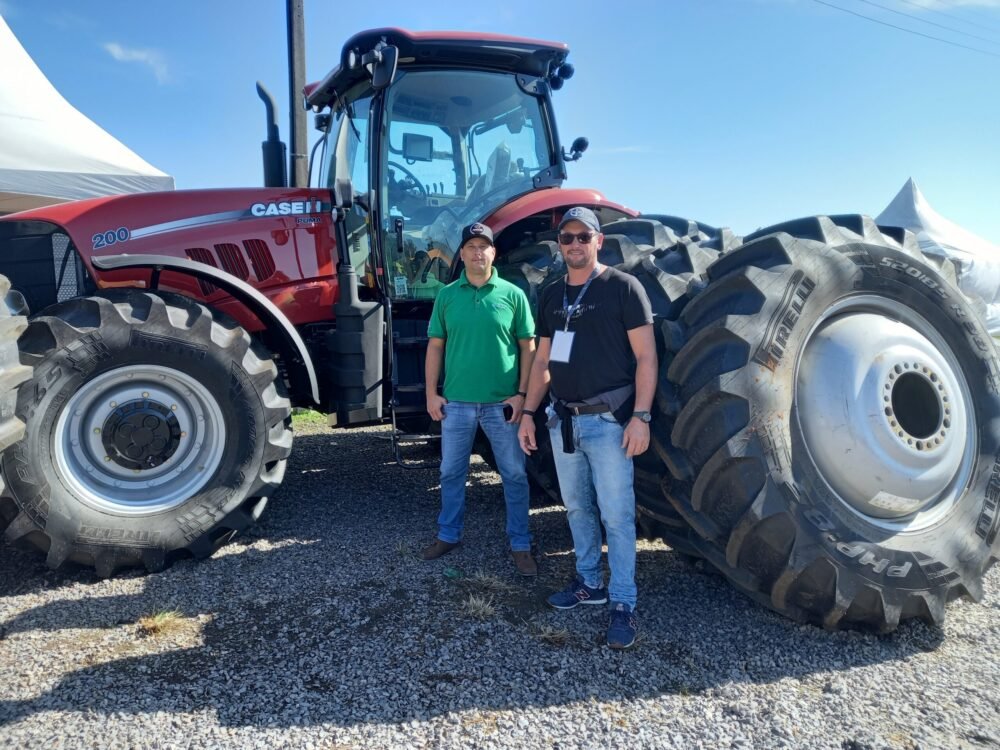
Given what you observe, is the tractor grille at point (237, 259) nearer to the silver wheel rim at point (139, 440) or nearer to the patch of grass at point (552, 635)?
the silver wheel rim at point (139, 440)

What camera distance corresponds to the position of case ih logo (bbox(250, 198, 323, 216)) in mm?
4031

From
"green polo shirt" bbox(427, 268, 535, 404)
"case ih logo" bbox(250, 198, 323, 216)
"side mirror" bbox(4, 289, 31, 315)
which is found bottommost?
"green polo shirt" bbox(427, 268, 535, 404)

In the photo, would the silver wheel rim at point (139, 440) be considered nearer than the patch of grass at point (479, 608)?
No

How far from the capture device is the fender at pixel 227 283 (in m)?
3.48

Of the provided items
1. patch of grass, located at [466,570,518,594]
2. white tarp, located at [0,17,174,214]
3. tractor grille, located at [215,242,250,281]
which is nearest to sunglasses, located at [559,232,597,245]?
patch of grass, located at [466,570,518,594]

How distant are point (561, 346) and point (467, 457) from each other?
0.97 meters

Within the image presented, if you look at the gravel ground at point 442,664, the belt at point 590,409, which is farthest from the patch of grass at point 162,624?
the belt at point 590,409

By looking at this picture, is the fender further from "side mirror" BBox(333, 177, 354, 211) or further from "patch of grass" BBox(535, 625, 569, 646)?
"patch of grass" BBox(535, 625, 569, 646)

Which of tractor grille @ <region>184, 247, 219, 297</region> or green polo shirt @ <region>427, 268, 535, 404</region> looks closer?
green polo shirt @ <region>427, 268, 535, 404</region>

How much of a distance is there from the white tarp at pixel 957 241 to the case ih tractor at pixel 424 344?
53.0 ft

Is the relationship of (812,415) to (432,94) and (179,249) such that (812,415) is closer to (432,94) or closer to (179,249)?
(432,94)

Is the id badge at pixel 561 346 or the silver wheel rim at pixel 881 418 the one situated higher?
the id badge at pixel 561 346

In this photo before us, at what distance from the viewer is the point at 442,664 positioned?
2.46 meters

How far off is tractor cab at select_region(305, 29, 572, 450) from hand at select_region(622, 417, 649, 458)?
1.70 m
